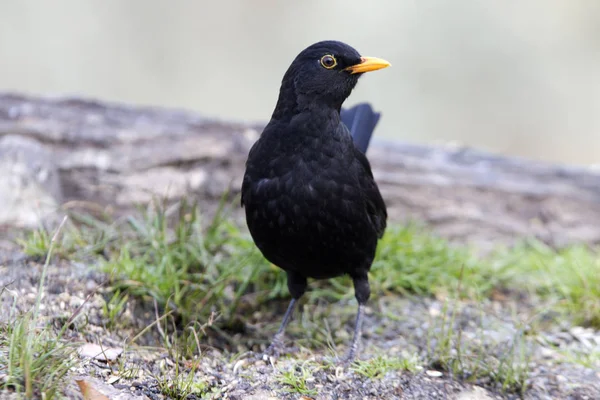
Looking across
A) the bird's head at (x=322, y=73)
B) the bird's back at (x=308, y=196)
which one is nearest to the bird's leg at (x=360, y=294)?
the bird's back at (x=308, y=196)

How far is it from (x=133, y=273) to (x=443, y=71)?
6.70 metres

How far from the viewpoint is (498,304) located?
4062mm

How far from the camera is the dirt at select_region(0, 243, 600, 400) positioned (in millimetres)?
2600

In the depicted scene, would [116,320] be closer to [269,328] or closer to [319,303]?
[269,328]

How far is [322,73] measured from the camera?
300cm

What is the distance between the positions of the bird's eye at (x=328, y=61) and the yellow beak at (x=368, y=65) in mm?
84

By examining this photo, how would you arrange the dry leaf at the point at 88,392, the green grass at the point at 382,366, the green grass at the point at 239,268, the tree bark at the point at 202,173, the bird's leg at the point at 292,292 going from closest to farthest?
the dry leaf at the point at 88,392 < the green grass at the point at 382,366 < the bird's leg at the point at 292,292 < the green grass at the point at 239,268 < the tree bark at the point at 202,173

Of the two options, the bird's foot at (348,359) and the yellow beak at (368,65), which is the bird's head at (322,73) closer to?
the yellow beak at (368,65)

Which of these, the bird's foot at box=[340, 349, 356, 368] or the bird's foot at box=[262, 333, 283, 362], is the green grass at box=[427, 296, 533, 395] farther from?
the bird's foot at box=[262, 333, 283, 362]

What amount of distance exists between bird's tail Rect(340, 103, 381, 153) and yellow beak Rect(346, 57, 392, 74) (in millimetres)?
929

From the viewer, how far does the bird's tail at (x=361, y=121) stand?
13.0ft

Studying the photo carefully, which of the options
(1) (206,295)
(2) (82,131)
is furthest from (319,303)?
(2) (82,131)

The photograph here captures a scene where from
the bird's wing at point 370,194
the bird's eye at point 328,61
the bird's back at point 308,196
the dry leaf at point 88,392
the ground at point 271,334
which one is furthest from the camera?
the bird's wing at point 370,194

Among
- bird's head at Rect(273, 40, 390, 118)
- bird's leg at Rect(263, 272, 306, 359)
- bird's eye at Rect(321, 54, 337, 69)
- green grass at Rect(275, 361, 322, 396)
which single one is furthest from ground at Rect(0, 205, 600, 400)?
bird's eye at Rect(321, 54, 337, 69)
